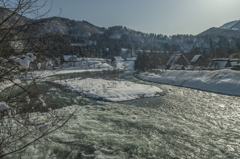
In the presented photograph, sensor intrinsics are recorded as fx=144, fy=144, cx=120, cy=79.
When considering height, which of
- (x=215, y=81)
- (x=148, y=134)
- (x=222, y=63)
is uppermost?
(x=222, y=63)

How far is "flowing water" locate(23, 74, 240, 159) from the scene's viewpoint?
570 cm

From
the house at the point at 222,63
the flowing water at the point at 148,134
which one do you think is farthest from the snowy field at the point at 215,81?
the house at the point at 222,63

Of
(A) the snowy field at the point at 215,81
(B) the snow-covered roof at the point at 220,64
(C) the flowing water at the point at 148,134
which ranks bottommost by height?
(C) the flowing water at the point at 148,134

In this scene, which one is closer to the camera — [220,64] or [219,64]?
[220,64]

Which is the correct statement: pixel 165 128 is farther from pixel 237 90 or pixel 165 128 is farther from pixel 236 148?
pixel 237 90

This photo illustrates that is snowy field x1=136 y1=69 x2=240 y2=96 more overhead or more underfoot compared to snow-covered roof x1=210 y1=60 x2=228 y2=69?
more underfoot

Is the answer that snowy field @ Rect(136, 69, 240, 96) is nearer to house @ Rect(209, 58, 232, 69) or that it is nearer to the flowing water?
the flowing water

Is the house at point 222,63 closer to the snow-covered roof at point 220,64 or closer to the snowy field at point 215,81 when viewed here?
the snow-covered roof at point 220,64

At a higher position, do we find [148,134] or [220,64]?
[220,64]

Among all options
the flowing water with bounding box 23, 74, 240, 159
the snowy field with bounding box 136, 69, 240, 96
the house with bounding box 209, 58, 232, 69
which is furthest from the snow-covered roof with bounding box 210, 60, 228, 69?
the flowing water with bounding box 23, 74, 240, 159

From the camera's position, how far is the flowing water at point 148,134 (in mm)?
5695

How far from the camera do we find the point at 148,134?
7094mm

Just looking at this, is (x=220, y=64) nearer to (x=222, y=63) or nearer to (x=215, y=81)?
(x=222, y=63)

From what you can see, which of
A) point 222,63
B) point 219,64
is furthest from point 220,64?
point 222,63
